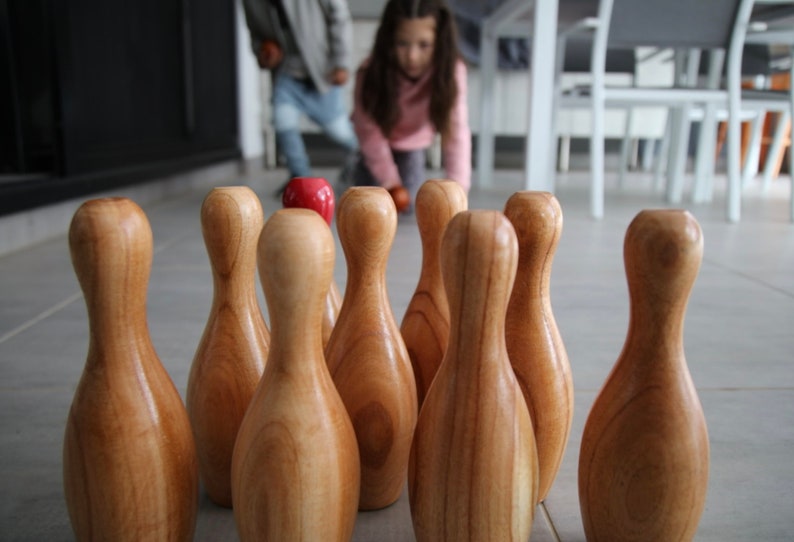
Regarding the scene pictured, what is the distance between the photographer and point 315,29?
1.86m

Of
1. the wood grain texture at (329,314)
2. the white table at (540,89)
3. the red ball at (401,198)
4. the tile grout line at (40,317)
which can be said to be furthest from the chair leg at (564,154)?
the wood grain texture at (329,314)

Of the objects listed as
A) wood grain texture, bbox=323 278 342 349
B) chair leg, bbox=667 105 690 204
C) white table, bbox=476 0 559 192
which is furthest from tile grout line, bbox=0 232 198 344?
chair leg, bbox=667 105 690 204

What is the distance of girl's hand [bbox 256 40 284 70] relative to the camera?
1.89 metres

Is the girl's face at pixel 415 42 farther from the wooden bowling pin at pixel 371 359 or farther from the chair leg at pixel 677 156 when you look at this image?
the wooden bowling pin at pixel 371 359

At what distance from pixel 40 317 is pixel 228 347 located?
0.54 m

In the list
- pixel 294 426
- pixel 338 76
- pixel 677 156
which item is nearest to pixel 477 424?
pixel 294 426

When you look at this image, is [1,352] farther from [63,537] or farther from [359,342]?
[359,342]

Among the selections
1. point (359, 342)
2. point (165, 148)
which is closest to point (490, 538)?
point (359, 342)

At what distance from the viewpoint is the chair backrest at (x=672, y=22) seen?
1561 millimetres

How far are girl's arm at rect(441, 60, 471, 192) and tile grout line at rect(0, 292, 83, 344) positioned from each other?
0.94 m

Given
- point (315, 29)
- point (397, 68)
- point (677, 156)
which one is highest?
Answer: point (315, 29)

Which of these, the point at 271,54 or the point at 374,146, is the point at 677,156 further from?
the point at 271,54

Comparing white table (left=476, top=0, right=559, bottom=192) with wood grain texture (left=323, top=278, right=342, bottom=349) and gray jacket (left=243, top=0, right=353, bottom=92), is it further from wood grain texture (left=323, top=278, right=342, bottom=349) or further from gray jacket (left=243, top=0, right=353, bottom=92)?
wood grain texture (left=323, top=278, right=342, bottom=349)

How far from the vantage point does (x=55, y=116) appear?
1231 mm
